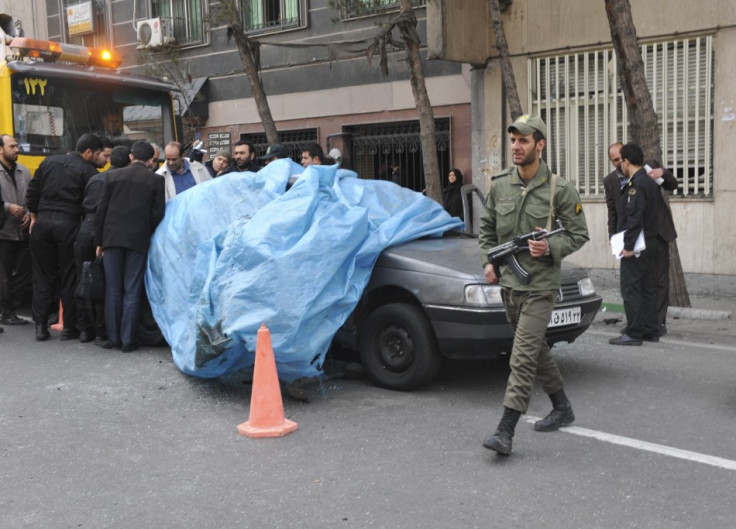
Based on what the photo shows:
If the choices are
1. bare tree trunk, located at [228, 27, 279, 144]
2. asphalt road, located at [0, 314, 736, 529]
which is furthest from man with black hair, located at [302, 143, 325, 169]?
bare tree trunk, located at [228, 27, 279, 144]

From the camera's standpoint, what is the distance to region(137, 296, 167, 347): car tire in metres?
7.41

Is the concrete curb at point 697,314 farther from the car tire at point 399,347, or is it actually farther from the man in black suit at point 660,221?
the car tire at point 399,347

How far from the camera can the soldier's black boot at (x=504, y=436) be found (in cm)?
435

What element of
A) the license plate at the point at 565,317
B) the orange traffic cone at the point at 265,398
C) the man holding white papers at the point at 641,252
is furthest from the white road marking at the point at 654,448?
the man holding white papers at the point at 641,252

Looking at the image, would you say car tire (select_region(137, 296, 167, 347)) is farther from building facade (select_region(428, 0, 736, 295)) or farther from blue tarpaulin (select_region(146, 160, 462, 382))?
building facade (select_region(428, 0, 736, 295))

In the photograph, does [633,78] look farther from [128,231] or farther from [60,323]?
[60,323]

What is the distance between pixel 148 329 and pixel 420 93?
5956 mm

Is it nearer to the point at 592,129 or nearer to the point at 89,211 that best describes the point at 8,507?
the point at 89,211

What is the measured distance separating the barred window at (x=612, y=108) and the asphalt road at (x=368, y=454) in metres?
5.15

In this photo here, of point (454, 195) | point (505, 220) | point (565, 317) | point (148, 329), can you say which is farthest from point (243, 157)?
point (454, 195)

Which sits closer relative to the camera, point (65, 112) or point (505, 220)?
point (505, 220)

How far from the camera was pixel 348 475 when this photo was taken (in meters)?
4.22

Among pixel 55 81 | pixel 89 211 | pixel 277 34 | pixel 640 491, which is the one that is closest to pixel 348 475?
pixel 640 491

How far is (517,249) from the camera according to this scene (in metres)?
4.51
